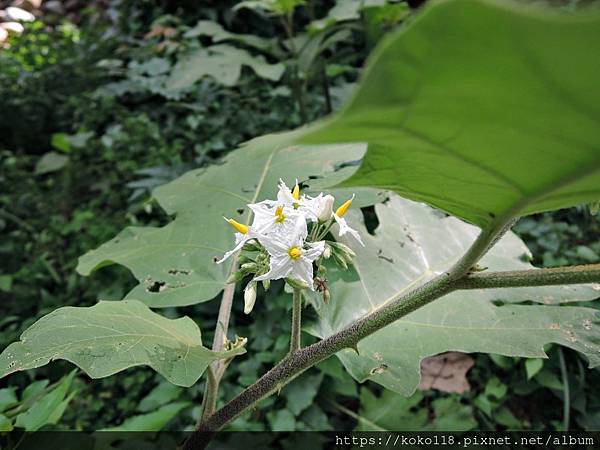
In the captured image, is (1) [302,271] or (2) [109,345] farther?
(1) [302,271]

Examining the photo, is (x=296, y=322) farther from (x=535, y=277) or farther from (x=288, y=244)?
(x=535, y=277)

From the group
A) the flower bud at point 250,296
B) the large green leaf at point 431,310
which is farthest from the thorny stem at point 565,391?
the flower bud at point 250,296

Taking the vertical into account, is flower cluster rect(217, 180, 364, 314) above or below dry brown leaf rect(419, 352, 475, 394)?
above

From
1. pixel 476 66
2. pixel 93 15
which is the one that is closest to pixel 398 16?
pixel 476 66

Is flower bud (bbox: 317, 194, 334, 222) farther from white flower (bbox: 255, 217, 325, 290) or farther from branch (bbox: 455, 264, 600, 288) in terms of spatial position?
branch (bbox: 455, 264, 600, 288)

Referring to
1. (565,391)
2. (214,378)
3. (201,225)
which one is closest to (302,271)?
(214,378)

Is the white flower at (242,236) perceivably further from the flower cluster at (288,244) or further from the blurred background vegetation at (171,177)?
the blurred background vegetation at (171,177)

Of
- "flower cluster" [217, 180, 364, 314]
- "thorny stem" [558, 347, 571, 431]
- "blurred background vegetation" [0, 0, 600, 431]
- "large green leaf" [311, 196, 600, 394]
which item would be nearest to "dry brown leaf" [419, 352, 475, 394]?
"blurred background vegetation" [0, 0, 600, 431]
